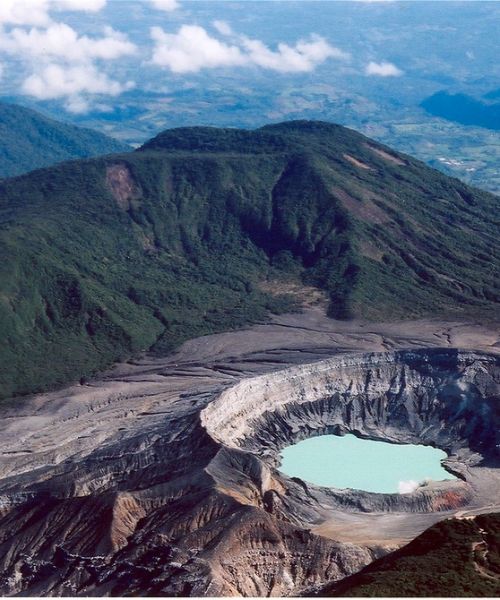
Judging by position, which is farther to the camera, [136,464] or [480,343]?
[480,343]

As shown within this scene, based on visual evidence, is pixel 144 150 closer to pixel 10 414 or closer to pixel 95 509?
pixel 10 414

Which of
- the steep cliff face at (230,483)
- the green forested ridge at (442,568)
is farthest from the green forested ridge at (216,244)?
the green forested ridge at (442,568)

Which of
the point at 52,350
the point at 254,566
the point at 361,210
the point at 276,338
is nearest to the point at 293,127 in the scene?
the point at 361,210

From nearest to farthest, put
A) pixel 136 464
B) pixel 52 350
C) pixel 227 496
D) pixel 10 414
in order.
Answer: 1. pixel 227 496
2. pixel 136 464
3. pixel 10 414
4. pixel 52 350

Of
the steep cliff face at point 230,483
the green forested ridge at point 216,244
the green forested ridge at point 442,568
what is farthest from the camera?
the green forested ridge at point 216,244

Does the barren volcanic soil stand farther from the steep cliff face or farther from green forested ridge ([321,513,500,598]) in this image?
green forested ridge ([321,513,500,598])

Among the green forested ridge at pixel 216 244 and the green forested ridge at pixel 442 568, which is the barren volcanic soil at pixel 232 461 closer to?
the green forested ridge at pixel 442 568

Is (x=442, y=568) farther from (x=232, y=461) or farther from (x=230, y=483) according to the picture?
(x=232, y=461)
